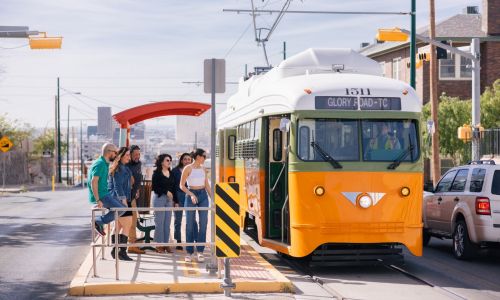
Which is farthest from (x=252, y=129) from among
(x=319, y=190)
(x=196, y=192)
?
(x=319, y=190)

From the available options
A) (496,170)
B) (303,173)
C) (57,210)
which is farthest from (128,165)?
(57,210)

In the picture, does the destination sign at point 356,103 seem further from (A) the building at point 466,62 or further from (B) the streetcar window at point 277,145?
(A) the building at point 466,62

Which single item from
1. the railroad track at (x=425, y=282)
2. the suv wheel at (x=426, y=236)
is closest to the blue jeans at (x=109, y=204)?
the railroad track at (x=425, y=282)

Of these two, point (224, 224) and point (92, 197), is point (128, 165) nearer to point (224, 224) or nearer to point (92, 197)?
point (92, 197)

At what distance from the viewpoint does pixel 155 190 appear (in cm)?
1483

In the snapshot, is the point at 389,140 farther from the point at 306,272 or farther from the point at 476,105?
the point at 476,105

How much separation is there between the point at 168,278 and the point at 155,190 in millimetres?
3303

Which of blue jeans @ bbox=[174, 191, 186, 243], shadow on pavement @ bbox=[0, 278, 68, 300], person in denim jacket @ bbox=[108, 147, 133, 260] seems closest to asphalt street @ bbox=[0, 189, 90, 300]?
shadow on pavement @ bbox=[0, 278, 68, 300]

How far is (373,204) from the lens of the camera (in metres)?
13.0

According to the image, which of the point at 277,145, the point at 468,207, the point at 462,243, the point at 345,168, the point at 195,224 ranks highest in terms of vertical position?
the point at 277,145

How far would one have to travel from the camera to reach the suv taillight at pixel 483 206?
1462cm

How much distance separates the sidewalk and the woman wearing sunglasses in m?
0.49

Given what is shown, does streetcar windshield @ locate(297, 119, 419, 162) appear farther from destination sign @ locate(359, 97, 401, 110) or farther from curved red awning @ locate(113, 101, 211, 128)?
curved red awning @ locate(113, 101, 211, 128)

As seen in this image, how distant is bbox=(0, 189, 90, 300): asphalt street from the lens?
11.8 m
